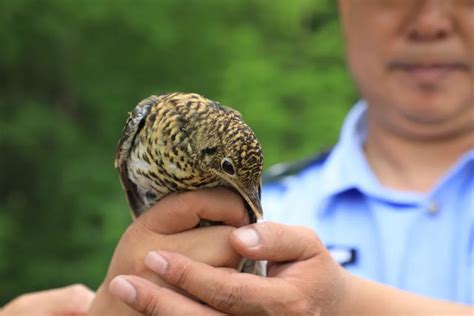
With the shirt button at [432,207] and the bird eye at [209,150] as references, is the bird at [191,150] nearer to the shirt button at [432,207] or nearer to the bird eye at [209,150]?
the bird eye at [209,150]

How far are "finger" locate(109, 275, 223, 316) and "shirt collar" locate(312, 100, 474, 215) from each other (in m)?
1.87

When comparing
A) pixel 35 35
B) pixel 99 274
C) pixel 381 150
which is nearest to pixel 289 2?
pixel 35 35

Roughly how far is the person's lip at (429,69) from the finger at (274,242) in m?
1.86

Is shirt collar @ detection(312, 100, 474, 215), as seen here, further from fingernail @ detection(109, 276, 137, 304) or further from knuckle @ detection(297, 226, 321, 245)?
fingernail @ detection(109, 276, 137, 304)

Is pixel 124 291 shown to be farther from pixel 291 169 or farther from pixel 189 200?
pixel 291 169

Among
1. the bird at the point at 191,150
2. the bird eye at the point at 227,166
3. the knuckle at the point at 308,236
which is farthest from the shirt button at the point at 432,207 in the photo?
the bird eye at the point at 227,166

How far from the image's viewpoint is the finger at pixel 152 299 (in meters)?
2.75

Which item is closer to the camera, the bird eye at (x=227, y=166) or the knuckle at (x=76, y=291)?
the bird eye at (x=227, y=166)

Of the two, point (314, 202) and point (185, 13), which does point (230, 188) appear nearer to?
point (314, 202)

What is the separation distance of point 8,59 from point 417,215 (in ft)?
26.1

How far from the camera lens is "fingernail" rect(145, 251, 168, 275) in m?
2.77

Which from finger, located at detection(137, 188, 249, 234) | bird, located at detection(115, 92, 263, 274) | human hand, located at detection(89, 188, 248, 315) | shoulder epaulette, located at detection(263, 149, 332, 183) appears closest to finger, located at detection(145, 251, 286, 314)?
human hand, located at detection(89, 188, 248, 315)

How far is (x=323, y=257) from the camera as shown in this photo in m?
2.83

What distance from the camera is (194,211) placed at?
2.91 metres
